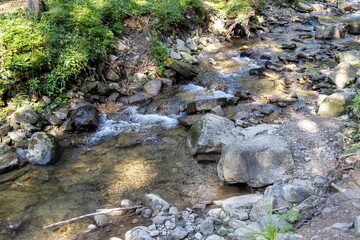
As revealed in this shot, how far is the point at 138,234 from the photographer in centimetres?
444

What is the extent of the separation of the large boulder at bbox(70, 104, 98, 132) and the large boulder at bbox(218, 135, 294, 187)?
347 cm

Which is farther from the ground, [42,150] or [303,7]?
[303,7]

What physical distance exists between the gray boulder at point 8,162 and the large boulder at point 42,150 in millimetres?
250

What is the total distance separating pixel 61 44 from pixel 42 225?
16.8 ft

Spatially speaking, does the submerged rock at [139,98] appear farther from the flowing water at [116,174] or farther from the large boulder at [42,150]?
the large boulder at [42,150]

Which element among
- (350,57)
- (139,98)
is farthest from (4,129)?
(350,57)

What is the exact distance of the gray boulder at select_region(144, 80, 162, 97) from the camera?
928cm

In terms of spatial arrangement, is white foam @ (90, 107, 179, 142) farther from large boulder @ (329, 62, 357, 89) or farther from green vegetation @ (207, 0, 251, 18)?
green vegetation @ (207, 0, 251, 18)

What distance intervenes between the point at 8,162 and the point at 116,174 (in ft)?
6.98

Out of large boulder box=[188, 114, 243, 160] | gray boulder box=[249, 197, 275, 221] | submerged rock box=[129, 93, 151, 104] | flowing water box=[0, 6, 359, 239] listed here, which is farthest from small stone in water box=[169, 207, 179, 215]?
submerged rock box=[129, 93, 151, 104]

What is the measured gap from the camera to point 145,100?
897 centimetres

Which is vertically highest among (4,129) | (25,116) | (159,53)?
(159,53)

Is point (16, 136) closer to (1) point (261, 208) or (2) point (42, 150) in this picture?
(2) point (42, 150)

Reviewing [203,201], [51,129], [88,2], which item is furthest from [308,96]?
[88,2]
